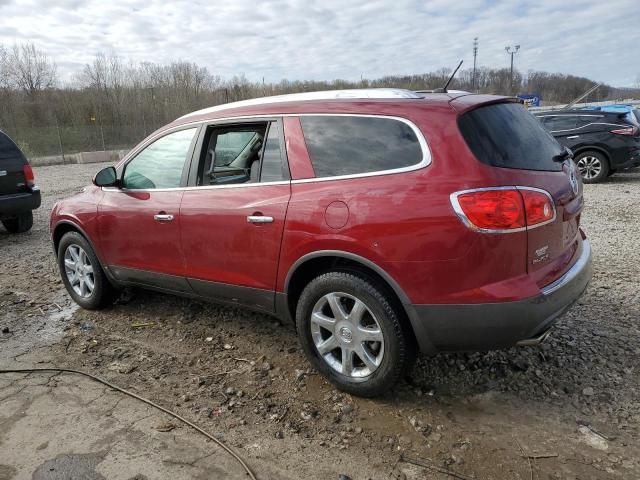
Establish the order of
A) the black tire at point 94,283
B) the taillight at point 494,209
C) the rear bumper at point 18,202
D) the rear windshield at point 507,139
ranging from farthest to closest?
the rear bumper at point 18,202 → the black tire at point 94,283 → the rear windshield at point 507,139 → the taillight at point 494,209

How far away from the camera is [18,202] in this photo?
772 centimetres

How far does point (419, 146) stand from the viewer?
2740mm

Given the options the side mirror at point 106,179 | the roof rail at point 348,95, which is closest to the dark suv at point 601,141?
the roof rail at point 348,95

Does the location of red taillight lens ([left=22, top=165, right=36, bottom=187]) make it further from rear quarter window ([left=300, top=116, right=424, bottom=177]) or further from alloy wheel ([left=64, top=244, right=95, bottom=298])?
rear quarter window ([left=300, top=116, right=424, bottom=177])

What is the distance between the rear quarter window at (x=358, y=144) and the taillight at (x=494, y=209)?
364 millimetres

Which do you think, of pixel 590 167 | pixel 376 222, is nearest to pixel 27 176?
pixel 376 222

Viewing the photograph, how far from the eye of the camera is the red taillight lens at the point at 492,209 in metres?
2.51

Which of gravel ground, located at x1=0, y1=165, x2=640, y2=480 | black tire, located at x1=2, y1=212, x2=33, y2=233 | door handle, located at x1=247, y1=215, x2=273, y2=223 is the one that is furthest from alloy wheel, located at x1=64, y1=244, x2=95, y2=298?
black tire, located at x1=2, y1=212, x2=33, y2=233

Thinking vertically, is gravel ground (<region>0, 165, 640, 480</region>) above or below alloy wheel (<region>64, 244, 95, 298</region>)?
below

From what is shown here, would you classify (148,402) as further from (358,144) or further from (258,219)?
(358,144)

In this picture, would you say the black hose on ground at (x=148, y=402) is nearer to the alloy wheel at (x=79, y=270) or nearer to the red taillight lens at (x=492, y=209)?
the alloy wheel at (x=79, y=270)

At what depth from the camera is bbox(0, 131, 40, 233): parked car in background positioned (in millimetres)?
7578

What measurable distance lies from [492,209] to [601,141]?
10455 millimetres

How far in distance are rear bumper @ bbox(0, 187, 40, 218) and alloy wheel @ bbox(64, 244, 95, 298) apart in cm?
350
